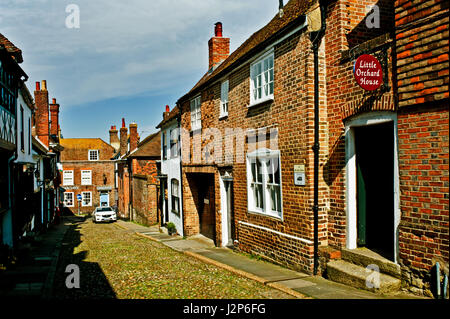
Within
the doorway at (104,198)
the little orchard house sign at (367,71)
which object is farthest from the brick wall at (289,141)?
the doorway at (104,198)

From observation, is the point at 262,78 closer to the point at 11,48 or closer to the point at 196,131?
the point at 196,131

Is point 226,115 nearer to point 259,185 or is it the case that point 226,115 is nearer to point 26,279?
point 259,185

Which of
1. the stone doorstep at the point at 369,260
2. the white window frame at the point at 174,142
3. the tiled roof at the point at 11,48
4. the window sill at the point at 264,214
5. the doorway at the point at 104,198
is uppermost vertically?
the tiled roof at the point at 11,48

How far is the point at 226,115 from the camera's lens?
43.5 ft

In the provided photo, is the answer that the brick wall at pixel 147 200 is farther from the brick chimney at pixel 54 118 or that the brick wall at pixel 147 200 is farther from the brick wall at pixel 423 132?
the brick wall at pixel 423 132

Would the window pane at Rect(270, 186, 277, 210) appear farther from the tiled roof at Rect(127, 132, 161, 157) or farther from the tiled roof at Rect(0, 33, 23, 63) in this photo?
the tiled roof at Rect(127, 132, 161, 157)

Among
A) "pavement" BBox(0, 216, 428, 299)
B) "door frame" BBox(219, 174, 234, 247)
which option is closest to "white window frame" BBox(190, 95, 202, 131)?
"door frame" BBox(219, 174, 234, 247)

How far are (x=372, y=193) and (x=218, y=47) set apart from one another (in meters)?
13.3

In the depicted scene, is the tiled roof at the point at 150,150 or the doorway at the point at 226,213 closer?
the doorway at the point at 226,213

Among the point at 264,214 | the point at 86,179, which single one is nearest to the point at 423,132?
the point at 264,214

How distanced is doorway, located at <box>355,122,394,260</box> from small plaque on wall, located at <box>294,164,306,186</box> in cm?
123

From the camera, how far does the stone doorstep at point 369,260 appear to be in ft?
21.6

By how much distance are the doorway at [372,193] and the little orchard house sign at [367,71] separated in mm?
1154
